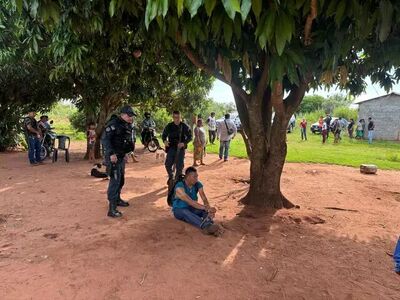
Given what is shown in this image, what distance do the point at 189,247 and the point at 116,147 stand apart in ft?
6.97

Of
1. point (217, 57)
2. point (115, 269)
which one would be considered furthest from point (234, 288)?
point (217, 57)

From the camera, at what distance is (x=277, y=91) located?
613cm

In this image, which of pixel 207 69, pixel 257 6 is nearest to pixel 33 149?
pixel 207 69

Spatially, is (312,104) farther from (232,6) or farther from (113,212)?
(232,6)

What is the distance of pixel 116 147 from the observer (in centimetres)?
608

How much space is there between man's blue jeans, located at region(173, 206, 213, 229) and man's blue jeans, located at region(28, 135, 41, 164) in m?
7.48

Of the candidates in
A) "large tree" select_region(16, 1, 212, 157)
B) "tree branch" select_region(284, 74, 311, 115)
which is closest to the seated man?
"large tree" select_region(16, 1, 212, 157)

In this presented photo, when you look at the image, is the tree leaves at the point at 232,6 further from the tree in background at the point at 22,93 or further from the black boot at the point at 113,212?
the tree in background at the point at 22,93

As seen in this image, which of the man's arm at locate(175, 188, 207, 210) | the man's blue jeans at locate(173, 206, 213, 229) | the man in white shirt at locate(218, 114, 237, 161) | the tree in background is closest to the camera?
the man's blue jeans at locate(173, 206, 213, 229)

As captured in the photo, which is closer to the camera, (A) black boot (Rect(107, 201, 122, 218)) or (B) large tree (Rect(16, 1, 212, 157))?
(B) large tree (Rect(16, 1, 212, 157))

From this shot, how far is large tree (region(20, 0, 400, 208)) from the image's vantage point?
8.66 ft

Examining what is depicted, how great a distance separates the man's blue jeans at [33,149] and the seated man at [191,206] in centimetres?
746

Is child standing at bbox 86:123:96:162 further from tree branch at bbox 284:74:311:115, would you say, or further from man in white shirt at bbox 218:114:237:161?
tree branch at bbox 284:74:311:115

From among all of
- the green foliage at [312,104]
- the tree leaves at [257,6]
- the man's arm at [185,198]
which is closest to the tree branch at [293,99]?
the man's arm at [185,198]
